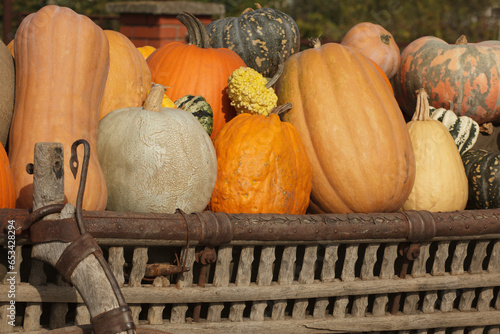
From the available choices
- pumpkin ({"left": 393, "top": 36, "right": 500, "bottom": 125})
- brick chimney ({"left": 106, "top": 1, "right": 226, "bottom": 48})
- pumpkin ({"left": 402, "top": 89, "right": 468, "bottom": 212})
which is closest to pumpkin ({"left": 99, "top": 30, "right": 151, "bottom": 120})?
pumpkin ({"left": 402, "top": 89, "right": 468, "bottom": 212})

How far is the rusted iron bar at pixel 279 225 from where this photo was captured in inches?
62.8

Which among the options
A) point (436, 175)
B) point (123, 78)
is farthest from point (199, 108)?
point (436, 175)

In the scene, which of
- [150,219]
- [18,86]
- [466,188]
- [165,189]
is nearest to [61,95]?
[18,86]

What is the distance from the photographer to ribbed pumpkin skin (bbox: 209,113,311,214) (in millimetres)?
2059

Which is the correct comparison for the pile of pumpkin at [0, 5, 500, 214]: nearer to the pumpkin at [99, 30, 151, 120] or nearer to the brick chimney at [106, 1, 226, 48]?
the pumpkin at [99, 30, 151, 120]

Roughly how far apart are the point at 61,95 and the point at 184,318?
82 centimetres

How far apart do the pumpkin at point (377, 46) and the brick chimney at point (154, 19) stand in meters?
3.17

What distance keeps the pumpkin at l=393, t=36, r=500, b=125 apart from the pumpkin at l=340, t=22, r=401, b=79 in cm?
12

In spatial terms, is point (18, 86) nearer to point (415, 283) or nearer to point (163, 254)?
point (163, 254)

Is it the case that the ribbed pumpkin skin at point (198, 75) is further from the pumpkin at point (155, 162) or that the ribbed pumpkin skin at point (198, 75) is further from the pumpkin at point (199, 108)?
the pumpkin at point (155, 162)

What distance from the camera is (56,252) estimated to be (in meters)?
1.44

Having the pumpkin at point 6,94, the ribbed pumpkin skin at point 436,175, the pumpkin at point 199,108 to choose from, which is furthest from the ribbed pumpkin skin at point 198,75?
the ribbed pumpkin skin at point 436,175

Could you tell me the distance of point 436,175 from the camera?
2398mm

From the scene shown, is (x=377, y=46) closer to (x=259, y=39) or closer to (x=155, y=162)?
(x=259, y=39)
